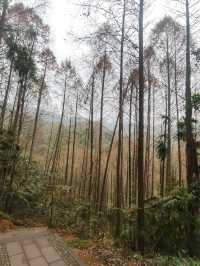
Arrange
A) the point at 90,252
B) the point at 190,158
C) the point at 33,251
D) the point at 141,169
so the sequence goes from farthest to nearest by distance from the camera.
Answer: the point at 190,158 < the point at 141,169 < the point at 90,252 < the point at 33,251

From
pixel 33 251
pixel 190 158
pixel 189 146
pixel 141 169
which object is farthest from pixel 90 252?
pixel 189 146

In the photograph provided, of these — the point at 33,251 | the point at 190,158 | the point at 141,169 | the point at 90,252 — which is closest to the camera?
the point at 33,251

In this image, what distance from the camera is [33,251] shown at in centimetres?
509

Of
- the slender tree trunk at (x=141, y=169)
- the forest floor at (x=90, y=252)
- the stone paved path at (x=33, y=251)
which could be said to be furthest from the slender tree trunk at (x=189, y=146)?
the stone paved path at (x=33, y=251)

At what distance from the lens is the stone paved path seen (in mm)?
4527

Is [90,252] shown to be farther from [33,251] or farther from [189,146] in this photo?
[189,146]

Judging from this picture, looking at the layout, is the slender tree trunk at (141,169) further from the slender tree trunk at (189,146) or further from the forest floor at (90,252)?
the slender tree trunk at (189,146)

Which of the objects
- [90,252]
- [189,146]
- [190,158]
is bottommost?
[90,252]

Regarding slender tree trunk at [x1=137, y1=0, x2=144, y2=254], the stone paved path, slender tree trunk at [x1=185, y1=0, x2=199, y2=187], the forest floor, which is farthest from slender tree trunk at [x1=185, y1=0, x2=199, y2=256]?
the stone paved path

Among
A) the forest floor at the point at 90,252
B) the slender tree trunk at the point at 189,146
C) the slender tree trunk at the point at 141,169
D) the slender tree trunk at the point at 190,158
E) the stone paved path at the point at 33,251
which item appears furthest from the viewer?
the slender tree trunk at the point at 189,146

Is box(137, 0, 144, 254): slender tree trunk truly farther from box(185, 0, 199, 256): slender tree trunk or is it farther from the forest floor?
box(185, 0, 199, 256): slender tree trunk

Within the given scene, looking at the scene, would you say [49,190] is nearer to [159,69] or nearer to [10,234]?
[10,234]

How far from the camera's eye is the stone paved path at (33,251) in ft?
14.9

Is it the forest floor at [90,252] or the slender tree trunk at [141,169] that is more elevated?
the slender tree trunk at [141,169]
